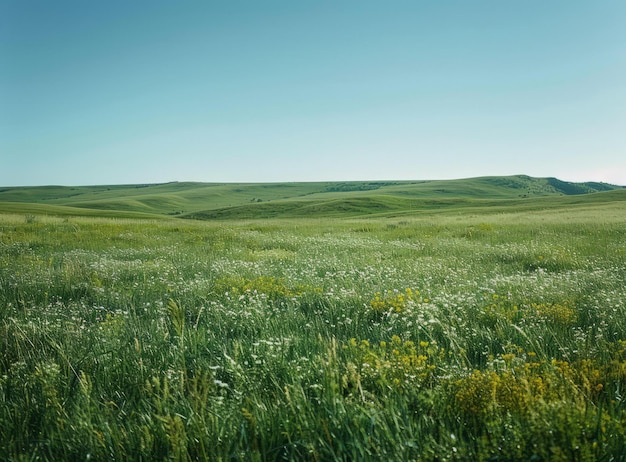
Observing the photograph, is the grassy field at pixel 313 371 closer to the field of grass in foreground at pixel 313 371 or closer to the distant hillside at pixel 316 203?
the field of grass in foreground at pixel 313 371

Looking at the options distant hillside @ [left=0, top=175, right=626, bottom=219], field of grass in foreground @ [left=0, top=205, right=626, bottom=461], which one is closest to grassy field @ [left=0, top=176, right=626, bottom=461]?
field of grass in foreground @ [left=0, top=205, right=626, bottom=461]

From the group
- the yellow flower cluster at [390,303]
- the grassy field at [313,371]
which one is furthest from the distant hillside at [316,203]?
the yellow flower cluster at [390,303]

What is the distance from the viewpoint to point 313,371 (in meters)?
3.19

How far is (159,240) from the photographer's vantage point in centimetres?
→ 1791

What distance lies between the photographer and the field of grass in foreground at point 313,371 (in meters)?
2.25

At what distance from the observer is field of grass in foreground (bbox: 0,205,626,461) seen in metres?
2.25

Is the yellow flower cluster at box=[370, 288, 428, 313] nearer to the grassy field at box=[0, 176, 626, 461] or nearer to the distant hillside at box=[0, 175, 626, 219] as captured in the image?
the grassy field at box=[0, 176, 626, 461]

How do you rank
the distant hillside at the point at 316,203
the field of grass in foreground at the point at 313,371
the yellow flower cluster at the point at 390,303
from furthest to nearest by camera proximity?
the distant hillside at the point at 316,203 → the yellow flower cluster at the point at 390,303 → the field of grass in foreground at the point at 313,371

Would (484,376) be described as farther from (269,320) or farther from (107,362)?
(107,362)

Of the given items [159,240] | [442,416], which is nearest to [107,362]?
[442,416]

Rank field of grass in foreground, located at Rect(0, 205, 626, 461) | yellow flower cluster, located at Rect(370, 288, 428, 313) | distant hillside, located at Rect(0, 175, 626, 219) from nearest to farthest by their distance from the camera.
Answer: field of grass in foreground, located at Rect(0, 205, 626, 461) → yellow flower cluster, located at Rect(370, 288, 428, 313) → distant hillside, located at Rect(0, 175, 626, 219)

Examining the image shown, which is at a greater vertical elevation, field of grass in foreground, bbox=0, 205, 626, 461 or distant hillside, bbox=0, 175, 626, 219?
distant hillside, bbox=0, 175, 626, 219

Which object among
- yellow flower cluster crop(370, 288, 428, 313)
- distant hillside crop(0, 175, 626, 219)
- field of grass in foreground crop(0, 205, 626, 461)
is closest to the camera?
field of grass in foreground crop(0, 205, 626, 461)

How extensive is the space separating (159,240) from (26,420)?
16.1m
